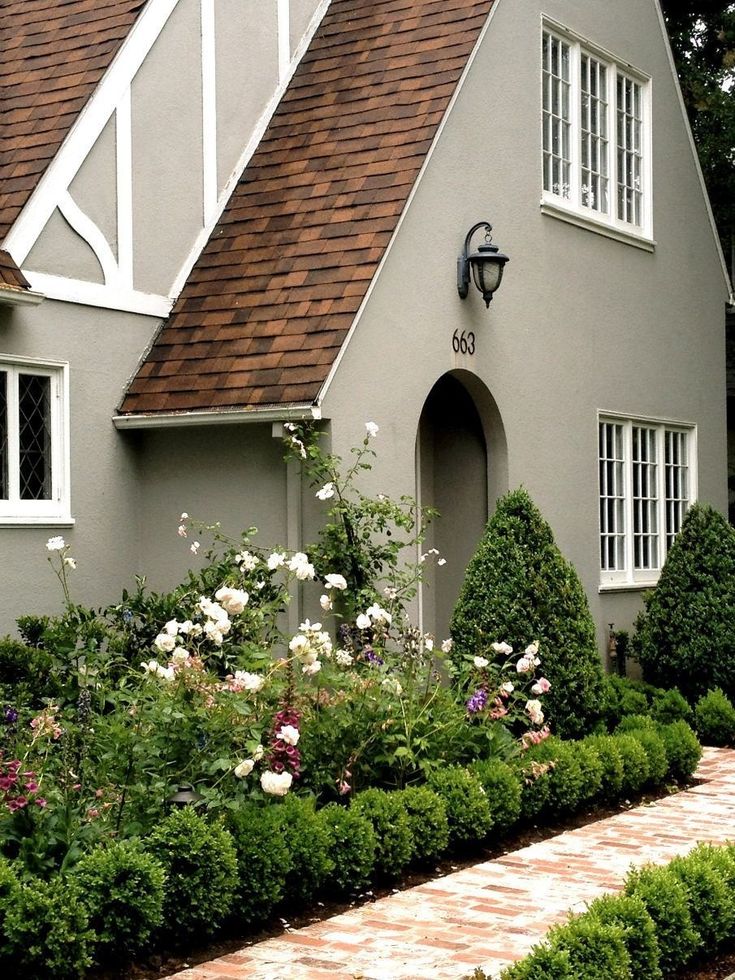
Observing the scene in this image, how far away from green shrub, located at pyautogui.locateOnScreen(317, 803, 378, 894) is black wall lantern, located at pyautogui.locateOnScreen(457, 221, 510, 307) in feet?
18.4

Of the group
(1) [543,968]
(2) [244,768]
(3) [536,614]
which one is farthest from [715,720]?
(1) [543,968]

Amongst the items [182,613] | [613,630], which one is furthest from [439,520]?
[182,613]

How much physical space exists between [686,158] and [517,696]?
916 cm

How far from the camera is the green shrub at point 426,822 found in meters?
6.94

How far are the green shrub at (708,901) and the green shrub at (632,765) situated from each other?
2816 mm

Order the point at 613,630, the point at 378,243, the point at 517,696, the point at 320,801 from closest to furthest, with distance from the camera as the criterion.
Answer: the point at 320,801
the point at 517,696
the point at 378,243
the point at 613,630

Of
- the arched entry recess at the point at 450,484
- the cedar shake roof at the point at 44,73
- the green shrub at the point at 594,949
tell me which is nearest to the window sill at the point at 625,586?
the arched entry recess at the point at 450,484

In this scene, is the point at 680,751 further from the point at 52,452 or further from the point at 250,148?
the point at 250,148

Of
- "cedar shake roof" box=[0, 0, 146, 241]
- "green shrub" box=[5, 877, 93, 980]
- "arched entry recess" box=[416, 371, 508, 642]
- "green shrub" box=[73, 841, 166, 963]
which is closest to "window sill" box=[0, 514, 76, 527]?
"cedar shake roof" box=[0, 0, 146, 241]

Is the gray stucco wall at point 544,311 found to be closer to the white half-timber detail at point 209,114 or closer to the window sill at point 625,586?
the window sill at point 625,586

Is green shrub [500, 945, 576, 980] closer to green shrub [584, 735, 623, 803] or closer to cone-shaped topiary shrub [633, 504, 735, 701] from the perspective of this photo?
green shrub [584, 735, 623, 803]

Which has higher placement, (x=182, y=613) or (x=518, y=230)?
(x=518, y=230)

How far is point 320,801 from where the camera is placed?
23.6 feet

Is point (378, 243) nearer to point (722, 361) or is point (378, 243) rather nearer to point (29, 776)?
point (29, 776)
